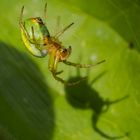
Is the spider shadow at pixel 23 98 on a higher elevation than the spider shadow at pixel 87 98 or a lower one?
higher

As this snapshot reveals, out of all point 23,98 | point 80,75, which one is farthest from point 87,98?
point 23,98

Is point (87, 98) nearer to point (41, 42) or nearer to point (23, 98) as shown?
point (23, 98)

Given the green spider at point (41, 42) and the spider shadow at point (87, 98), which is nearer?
the green spider at point (41, 42)

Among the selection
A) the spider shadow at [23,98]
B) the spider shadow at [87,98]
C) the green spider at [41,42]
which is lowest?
the spider shadow at [87,98]

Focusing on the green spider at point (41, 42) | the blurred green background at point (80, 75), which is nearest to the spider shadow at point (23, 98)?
the blurred green background at point (80, 75)

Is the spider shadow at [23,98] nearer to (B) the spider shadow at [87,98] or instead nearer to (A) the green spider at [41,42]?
(B) the spider shadow at [87,98]

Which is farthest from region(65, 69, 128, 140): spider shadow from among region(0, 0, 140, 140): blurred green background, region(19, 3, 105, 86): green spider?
region(19, 3, 105, 86): green spider

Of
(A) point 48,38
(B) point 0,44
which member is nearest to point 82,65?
(A) point 48,38

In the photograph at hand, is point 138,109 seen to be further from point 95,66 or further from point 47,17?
point 47,17

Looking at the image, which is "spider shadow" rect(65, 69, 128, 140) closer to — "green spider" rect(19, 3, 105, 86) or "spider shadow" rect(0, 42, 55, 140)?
"spider shadow" rect(0, 42, 55, 140)
